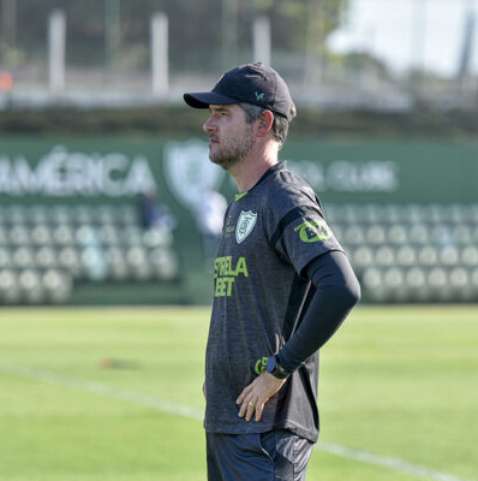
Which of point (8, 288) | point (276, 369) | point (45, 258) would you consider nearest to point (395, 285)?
point (45, 258)

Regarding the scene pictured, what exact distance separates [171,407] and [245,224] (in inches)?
313

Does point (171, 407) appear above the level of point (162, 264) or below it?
above

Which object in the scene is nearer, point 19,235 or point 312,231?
point 312,231

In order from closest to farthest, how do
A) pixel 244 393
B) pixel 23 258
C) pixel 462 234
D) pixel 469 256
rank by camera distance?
pixel 244 393 → pixel 23 258 → pixel 469 256 → pixel 462 234

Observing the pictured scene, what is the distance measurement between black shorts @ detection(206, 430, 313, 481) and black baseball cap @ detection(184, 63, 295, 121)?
122 cm

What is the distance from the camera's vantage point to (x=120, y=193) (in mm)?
31984

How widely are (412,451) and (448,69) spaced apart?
34.9 metres

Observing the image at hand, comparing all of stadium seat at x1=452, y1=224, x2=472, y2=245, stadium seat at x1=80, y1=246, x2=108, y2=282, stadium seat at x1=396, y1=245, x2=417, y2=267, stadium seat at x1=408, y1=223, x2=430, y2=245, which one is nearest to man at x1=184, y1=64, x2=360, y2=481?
stadium seat at x1=80, y1=246, x2=108, y2=282

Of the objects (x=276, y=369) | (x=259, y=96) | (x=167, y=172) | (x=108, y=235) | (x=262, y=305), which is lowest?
(x=108, y=235)

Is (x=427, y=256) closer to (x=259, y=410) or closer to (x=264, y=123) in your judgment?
(x=264, y=123)

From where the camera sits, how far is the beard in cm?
532

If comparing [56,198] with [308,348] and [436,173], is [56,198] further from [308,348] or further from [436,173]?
[308,348]

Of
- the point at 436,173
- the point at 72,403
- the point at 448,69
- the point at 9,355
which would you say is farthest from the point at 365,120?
the point at 72,403

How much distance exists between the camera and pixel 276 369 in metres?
5.05
